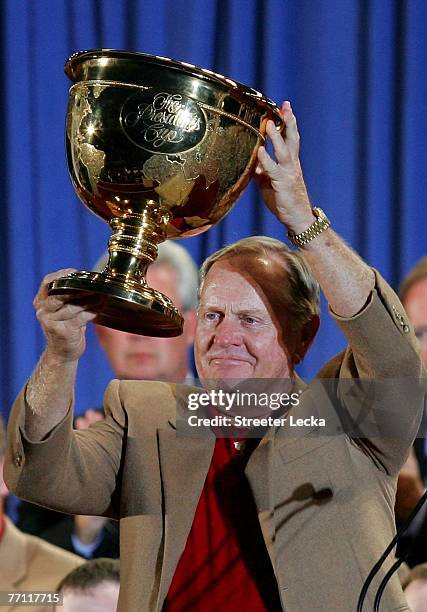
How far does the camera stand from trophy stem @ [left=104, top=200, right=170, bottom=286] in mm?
1236

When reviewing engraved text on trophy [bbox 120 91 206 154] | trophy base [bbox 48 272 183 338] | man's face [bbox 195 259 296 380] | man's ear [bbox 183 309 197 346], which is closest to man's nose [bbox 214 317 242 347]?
man's face [bbox 195 259 296 380]

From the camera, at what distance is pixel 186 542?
4.72ft

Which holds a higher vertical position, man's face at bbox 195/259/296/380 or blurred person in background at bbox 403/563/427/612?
man's face at bbox 195/259/296/380

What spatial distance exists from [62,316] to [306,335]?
1.58 ft

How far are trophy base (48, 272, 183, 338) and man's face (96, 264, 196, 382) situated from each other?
2.85 ft

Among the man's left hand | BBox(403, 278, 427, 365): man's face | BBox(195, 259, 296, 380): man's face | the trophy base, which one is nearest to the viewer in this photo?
the trophy base

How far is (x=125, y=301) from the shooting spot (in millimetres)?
1173

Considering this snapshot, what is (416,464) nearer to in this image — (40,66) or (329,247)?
(329,247)

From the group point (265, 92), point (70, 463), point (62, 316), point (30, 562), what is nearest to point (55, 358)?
point (62, 316)

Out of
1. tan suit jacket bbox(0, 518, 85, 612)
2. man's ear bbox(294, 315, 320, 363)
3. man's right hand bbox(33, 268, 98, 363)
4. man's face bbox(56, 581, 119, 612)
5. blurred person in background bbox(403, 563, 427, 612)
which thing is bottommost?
man's face bbox(56, 581, 119, 612)

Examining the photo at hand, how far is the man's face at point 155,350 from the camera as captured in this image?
2176 millimetres

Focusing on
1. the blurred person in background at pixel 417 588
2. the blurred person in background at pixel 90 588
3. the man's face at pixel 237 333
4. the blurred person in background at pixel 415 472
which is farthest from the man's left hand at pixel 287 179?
the blurred person in background at pixel 90 588

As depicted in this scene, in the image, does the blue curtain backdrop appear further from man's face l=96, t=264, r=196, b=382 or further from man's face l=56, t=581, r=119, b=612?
man's face l=56, t=581, r=119, b=612

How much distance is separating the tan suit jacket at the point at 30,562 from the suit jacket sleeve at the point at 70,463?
712 mm
